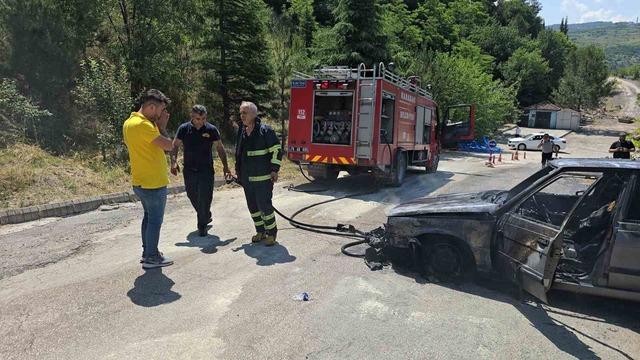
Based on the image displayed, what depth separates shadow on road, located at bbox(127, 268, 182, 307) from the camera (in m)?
4.25

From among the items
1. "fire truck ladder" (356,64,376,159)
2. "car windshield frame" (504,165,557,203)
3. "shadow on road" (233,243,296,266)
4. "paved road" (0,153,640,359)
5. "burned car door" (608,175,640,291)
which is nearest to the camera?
"paved road" (0,153,640,359)

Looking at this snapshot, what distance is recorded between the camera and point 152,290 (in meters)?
4.50

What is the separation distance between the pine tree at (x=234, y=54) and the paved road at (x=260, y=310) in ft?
38.0

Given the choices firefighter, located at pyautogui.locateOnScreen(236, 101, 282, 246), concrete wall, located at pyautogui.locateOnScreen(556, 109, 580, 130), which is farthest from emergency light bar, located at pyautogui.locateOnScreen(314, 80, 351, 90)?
concrete wall, located at pyautogui.locateOnScreen(556, 109, 580, 130)

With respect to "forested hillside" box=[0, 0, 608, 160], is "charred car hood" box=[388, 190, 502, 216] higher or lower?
lower

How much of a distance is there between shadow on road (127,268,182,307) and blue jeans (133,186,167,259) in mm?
267

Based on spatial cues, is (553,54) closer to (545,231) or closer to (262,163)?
(262,163)

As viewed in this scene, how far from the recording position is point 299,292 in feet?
14.9

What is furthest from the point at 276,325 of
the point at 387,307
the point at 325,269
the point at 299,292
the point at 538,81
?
the point at 538,81

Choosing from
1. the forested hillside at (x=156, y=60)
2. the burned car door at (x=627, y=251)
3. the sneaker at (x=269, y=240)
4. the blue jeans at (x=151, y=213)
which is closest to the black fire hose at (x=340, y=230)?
the sneaker at (x=269, y=240)

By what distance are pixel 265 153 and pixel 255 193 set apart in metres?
0.53

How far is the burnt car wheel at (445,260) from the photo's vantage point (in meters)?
4.78

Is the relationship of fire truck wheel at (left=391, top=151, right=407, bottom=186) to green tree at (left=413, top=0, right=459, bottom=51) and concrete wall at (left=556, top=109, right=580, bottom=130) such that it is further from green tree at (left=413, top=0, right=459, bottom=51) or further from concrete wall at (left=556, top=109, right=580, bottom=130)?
concrete wall at (left=556, top=109, right=580, bottom=130)

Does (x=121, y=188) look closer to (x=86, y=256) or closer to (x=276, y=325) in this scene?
(x=86, y=256)
